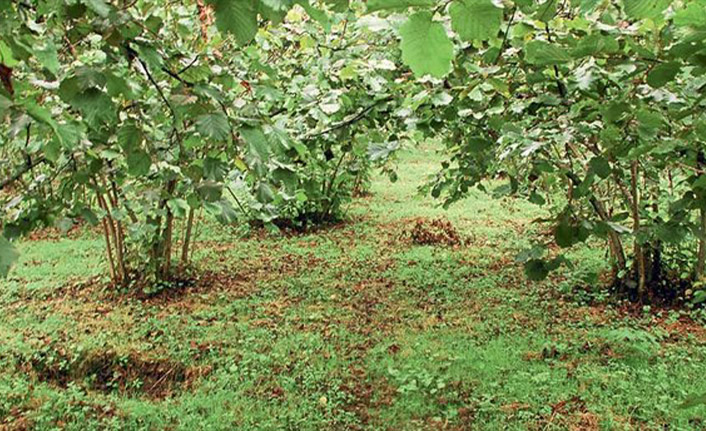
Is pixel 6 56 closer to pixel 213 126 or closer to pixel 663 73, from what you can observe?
pixel 213 126

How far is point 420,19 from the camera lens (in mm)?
752

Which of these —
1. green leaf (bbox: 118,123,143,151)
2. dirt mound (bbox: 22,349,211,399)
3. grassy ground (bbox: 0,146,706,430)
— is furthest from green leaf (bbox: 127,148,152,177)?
dirt mound (bbox: 22,349,211,399)

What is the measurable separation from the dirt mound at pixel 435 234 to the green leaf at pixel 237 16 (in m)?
7.35

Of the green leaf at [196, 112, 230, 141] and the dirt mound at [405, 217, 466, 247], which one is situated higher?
the green leaf at [196, 112, 230, 141]

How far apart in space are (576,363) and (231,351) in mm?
2465

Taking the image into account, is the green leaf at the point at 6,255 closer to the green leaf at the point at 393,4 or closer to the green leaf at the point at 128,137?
the green leaf at the point at 393,4

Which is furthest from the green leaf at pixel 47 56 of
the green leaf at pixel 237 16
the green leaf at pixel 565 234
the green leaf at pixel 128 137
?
the green leaf at pixel 565 234

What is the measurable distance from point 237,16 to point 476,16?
1.09 feet

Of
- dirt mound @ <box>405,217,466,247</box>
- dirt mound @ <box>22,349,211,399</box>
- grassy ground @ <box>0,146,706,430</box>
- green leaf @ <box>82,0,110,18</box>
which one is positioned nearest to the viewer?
green leaf @ <box>82,0,110,18</box>

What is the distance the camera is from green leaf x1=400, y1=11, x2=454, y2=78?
0.76 m

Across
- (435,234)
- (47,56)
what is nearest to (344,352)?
(47,56)

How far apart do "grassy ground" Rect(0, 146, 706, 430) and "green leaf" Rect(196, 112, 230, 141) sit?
7.79ft

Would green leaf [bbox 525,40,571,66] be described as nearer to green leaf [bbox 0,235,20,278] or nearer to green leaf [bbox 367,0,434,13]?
green leaf [bbox 367,0,434,13]

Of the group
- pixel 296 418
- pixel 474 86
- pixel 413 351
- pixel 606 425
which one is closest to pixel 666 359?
pixel 606 425
